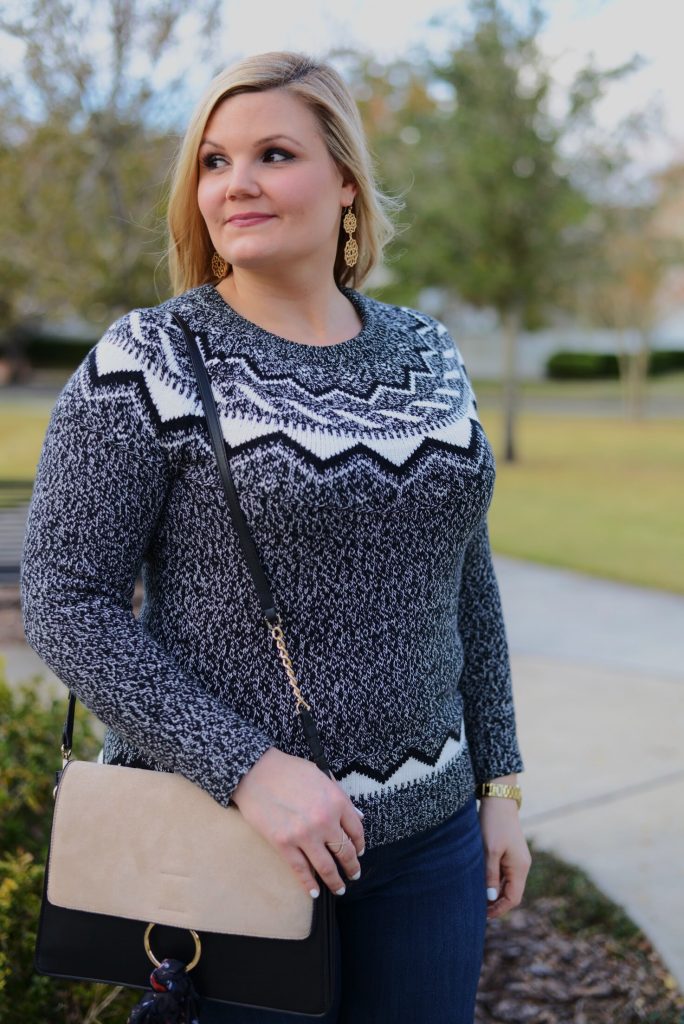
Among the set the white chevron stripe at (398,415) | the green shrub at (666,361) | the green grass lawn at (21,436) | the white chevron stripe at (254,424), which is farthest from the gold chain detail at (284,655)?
the green shrub at (666,361)

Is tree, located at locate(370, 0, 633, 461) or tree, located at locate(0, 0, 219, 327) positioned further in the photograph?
tree, located at locate(370, 0, 633, 461)

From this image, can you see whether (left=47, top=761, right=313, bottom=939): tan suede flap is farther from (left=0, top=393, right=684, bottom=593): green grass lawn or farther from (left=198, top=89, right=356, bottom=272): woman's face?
(left=0, top=393, right=684, bottom=593): green grass lawn

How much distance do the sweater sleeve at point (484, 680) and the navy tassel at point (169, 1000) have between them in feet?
2.15

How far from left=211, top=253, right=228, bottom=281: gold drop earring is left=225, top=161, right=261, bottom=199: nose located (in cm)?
22

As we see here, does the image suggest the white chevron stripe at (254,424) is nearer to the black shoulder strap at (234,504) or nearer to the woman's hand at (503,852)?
the black shoulder strap at (234,504)

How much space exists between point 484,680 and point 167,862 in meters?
0.67

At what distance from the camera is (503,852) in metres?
1.74

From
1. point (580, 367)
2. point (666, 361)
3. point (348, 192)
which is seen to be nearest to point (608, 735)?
point (348, 192)

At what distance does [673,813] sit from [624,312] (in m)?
→ 22.3

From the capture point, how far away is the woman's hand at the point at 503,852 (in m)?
1.74

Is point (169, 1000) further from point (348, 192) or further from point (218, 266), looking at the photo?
point (348, 192)

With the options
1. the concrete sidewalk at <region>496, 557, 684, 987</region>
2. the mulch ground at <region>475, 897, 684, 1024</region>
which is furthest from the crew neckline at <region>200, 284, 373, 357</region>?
the concrete sidewalk at <region>496, 557, 684, 987</region>

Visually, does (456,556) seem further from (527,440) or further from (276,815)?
(527,440)

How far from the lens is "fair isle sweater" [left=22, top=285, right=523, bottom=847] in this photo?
1.30 meters
